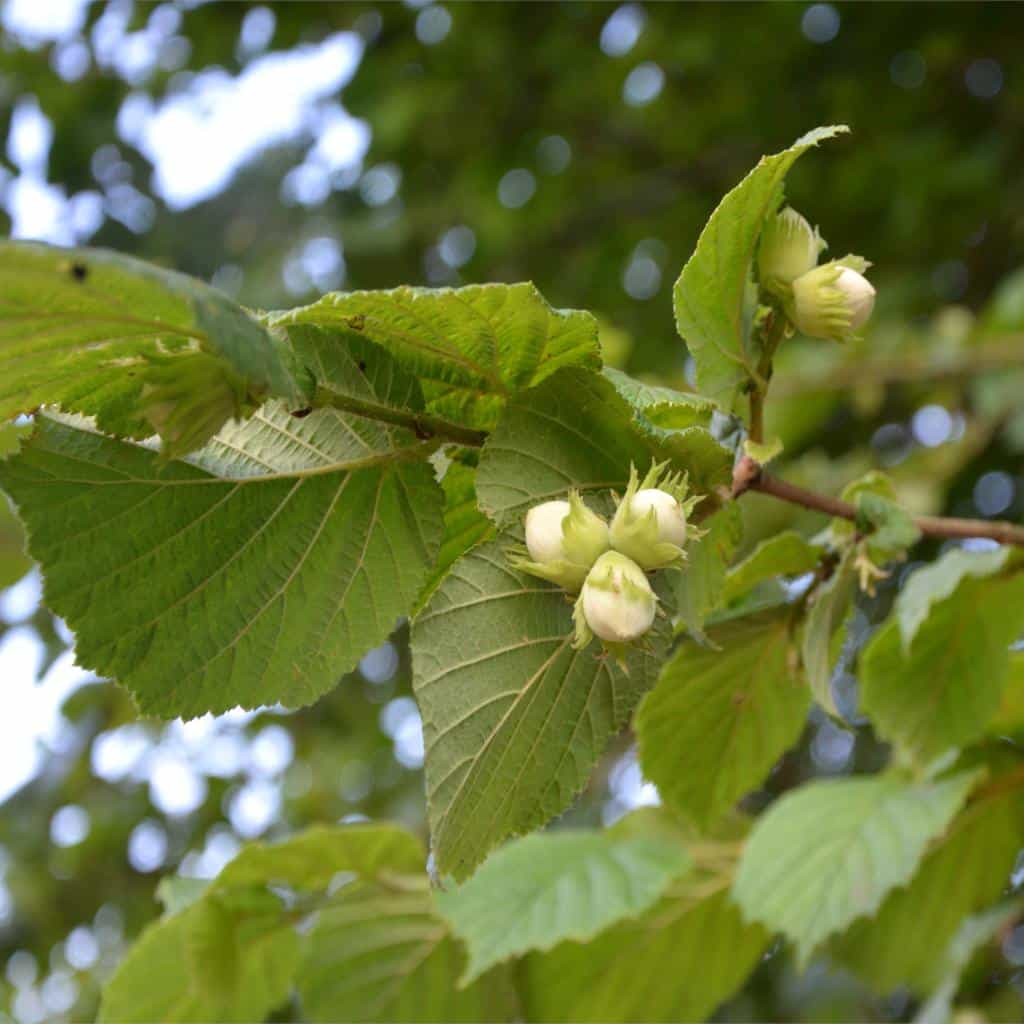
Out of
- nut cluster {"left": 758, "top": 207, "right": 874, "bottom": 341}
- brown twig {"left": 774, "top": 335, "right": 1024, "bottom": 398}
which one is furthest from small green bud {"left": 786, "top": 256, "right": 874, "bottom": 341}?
brown twig {"left": 774, "top": 335, "right": 1024, "bottom": 398}

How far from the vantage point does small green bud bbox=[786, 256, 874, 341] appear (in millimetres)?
1063

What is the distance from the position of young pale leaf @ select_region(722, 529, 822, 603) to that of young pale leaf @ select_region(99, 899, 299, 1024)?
0.77 metres

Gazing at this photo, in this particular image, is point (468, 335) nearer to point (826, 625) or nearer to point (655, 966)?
point (826, 625)

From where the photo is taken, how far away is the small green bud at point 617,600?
34.1 inches

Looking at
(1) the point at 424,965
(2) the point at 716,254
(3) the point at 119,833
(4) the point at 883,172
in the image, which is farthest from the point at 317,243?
(2) the point at 716,254

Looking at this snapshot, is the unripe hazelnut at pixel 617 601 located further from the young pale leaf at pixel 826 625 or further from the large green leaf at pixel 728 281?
the young pale leaf at pixel 826 625

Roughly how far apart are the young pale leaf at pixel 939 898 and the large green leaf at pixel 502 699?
110cm

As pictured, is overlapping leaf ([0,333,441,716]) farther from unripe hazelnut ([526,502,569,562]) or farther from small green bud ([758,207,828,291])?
small green bud ([758,207,828,291])

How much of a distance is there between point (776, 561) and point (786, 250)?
1.18 ft

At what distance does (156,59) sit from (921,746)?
182 inches

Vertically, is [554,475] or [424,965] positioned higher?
[554,475]

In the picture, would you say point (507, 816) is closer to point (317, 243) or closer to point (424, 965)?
point (424, 965)

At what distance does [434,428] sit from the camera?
40.0 inches

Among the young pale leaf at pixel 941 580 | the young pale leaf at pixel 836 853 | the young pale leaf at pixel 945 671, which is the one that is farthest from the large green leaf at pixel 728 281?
the young pale leaf at pixel 836 853
